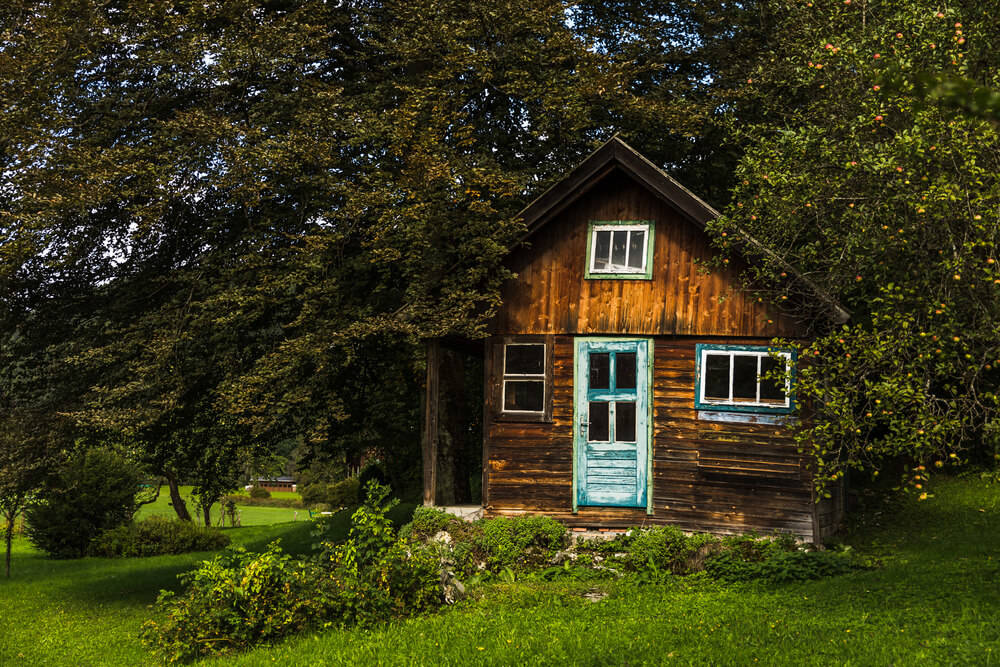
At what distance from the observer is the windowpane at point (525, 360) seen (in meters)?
16.2

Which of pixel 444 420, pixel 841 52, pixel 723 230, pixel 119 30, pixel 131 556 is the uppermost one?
pixel 119 30

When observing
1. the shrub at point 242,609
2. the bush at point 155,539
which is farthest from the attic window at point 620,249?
the bush at point 155,539

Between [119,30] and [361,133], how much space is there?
16.3 ft

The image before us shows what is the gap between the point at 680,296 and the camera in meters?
15.6

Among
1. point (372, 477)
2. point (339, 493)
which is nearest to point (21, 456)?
point (372, 477)

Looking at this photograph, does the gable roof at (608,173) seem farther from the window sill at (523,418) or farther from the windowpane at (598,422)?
the windowpane at (598,422)

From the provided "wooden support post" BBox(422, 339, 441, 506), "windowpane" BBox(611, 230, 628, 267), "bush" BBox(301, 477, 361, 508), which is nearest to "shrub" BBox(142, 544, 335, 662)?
"wooden support post" BBox(422, 339, 441, 506)

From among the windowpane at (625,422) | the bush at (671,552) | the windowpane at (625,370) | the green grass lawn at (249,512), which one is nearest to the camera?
the bush at (671,552)

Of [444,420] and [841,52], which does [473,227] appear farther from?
[841,52]

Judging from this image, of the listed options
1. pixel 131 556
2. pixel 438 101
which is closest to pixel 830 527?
pixel 438 101

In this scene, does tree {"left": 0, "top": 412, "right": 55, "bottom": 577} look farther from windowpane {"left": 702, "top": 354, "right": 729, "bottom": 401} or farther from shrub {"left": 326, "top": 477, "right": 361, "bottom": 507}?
shrub {"left": 326, "top": 477, "right": 361, "bottom": 507}

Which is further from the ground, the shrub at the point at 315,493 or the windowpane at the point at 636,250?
the windowpane at the point at 636,250

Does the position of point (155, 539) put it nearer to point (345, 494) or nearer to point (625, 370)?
point (345, 494)

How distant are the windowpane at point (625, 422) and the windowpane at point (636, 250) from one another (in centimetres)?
243
